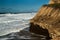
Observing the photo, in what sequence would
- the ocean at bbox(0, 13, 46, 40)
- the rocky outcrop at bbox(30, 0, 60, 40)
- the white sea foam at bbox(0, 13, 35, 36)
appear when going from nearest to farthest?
the rocky outcrop at bbox(30, 0, 60, 40)
the ocean at bbox(0, 13, 46, 40)
the white sea foam at bbox(0, 13, 35, 36)

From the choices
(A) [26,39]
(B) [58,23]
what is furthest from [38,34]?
(B) [58,23]

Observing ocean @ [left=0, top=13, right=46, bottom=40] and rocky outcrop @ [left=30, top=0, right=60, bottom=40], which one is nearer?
rocky outcrop @ [left=30, top=0, right=60, bottom=40]

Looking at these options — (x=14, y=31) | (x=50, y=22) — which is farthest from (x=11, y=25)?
(x=50, y=22)

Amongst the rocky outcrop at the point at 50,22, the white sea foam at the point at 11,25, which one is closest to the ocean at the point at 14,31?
the white sea foam at the point at 11,25

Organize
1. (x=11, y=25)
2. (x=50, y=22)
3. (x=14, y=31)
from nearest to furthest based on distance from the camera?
1. (x=50, y=22)
2. (x=14, y=31)
3. (x=11, y=25)

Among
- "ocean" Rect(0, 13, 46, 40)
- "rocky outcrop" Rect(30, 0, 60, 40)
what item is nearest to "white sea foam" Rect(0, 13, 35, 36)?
"ocean" Rect(0, 13, 46, 40)

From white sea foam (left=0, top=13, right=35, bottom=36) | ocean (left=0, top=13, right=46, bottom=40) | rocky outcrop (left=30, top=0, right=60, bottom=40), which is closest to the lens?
rocky outcrop (left=30, top=0, right=60, bottom=40)

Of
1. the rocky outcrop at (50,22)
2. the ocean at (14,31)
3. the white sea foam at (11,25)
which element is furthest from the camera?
the white sea foam at (11,25)

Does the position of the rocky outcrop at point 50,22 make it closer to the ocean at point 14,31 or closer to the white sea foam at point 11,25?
the ocean at point 14,31

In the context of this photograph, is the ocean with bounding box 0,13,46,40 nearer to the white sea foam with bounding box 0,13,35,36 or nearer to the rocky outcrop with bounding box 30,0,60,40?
the white sea foam with bounding box 0,13,35,36

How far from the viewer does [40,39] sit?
691 inches

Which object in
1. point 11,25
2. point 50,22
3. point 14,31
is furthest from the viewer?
point 11,25

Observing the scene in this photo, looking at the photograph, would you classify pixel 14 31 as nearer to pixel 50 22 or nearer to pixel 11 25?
pixel 11 25

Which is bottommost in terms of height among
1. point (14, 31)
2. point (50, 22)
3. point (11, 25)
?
point (50, 22)
